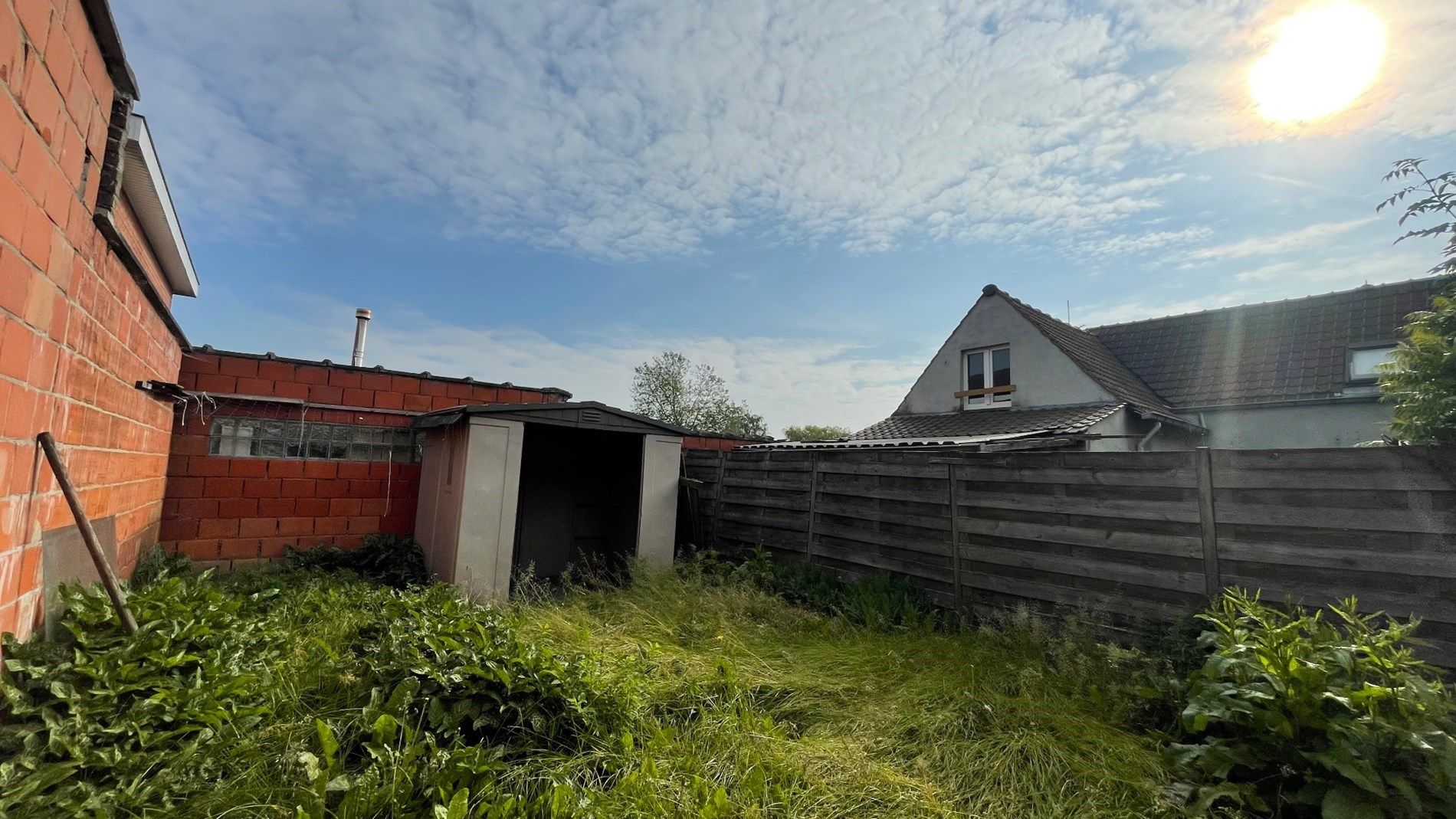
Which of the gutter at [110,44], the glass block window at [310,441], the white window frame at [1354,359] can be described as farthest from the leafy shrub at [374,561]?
the white window frame at [1354,359]

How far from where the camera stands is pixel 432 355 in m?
12.4

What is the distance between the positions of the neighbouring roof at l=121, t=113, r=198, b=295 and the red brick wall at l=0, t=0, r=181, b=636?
0.60 m

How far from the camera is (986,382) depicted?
41.5ft

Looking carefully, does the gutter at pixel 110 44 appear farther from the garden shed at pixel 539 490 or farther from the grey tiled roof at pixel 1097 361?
the grey tiled roof at pixel 1097 361

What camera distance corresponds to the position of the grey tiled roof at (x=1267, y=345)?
10992 millimetres

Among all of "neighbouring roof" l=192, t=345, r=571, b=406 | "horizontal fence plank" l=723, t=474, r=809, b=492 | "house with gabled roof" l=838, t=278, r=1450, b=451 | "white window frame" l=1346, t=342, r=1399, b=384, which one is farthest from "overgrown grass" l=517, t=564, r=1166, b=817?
"white window frame" l=1346, t=342, r=1399, b=384

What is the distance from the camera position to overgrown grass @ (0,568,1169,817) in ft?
6.42

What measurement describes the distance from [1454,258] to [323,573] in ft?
32.7

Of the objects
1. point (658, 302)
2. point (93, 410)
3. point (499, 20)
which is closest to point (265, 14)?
point (499, 20)

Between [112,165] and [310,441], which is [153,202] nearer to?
[112,165]

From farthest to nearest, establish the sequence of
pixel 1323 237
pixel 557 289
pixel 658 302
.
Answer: pixel 658 302 → pixel 557 289 → pixel 1323 237

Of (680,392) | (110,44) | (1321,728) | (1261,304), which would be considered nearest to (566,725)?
(1321,728)

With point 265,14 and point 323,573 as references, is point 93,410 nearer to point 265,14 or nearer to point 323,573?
point 265,14

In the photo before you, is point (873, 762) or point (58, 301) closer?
point (58, 301)
